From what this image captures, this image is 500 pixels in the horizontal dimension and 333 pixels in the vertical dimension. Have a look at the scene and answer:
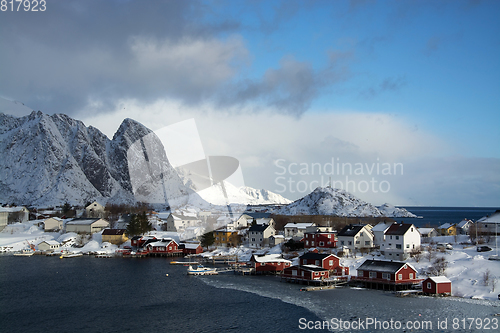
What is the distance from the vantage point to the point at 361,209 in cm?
17712

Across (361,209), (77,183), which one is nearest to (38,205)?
(77,183)

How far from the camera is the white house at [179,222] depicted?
90.9 metres

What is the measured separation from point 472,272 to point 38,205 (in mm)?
145425

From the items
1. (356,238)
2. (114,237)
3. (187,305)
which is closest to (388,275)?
(356,238)

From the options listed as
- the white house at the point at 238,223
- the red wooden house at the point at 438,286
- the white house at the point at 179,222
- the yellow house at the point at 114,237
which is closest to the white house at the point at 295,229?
the white house at the point at 238,223

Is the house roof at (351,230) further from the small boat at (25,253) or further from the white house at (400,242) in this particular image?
the small boat at (25,253)

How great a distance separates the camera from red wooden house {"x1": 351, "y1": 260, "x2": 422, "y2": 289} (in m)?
39.0

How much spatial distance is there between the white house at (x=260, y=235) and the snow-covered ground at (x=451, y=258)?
7.89 ft

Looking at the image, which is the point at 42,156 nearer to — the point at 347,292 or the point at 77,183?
the point at 77,183

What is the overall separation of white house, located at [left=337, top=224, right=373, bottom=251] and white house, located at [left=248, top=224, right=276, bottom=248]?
1493cm

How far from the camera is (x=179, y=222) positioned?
300 feet

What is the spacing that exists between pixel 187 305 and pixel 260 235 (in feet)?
122

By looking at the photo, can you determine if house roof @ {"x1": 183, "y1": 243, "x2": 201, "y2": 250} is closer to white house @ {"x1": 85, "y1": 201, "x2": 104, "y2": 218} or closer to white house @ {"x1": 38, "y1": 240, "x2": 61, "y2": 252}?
white house @ {"x1": 38, "y1": 240, "x2": 61, "y2": 252}

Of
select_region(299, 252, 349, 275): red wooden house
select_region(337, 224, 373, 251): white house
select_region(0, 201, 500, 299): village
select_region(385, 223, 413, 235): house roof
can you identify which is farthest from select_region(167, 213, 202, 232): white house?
select_region(385, 223, 413, 235): house roof
